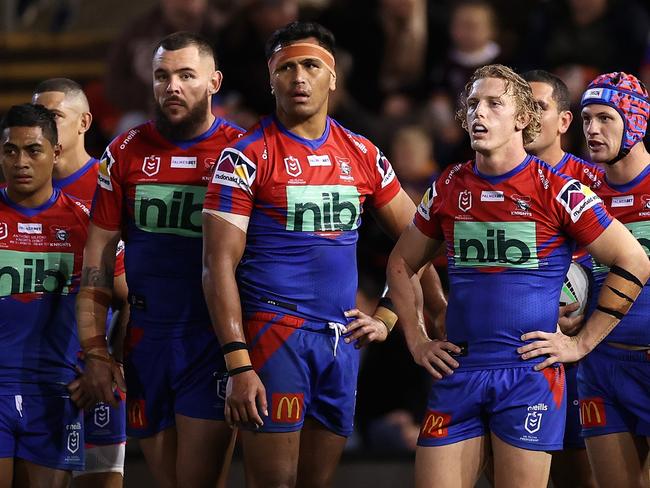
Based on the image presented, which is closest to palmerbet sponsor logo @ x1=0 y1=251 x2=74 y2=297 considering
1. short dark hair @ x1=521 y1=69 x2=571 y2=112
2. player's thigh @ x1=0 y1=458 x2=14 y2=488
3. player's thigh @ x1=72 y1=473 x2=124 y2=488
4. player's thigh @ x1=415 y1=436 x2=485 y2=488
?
player's thigh @ x1=0 y1=458 x2=14 y2=488

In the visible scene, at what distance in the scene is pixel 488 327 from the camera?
5.14 metres

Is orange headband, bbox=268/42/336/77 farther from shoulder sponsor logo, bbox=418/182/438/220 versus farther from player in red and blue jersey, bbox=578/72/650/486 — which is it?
player in red and blue jersey, bbox=578/72/650/486

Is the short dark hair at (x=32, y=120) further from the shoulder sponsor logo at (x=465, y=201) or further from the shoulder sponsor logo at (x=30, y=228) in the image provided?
the shoulder sponsor logo at (x=465, y=201)

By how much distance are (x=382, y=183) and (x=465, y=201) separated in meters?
0.58

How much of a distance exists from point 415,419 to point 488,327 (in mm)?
3538

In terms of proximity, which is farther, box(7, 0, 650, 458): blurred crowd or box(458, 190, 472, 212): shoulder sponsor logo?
box(7, 0, 650, 458): blurred crowd

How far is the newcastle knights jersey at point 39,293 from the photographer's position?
19.1 feet

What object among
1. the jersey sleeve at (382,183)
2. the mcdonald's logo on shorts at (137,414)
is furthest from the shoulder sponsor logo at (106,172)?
the jersey sleeve at (382,183)

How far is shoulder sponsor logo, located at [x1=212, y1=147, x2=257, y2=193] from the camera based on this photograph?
5.30 metres

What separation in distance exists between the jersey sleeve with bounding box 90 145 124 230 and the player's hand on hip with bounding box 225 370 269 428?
984 mm

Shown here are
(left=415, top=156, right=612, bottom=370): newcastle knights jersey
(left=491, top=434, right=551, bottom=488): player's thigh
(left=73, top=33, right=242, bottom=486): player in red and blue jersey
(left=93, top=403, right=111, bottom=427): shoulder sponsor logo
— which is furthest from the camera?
(left=93, top=403, right=111, bottom=427): shoulder sponsor logo

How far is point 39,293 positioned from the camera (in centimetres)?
586

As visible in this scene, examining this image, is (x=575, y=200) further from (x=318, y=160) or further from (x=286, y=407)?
(x=286, y=407)

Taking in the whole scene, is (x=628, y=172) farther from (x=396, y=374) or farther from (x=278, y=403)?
(x=396, y=374)
